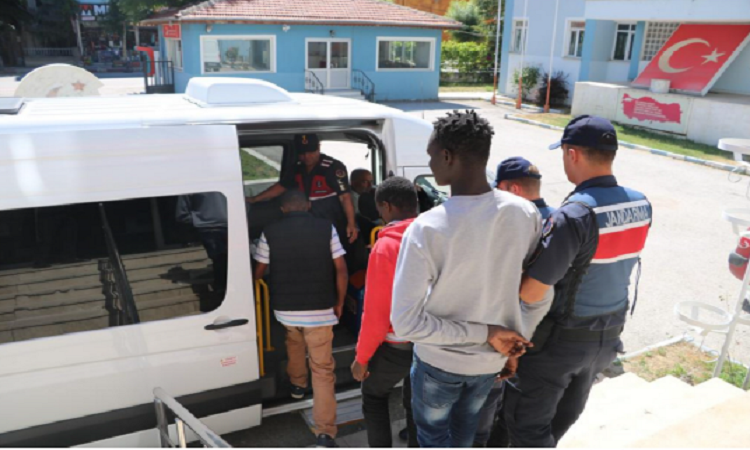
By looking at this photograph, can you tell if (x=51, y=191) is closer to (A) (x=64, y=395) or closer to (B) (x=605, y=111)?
(A) (x=64, y=395)

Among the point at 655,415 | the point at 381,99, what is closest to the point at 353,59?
the point at 381,99

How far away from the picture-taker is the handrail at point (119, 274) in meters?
3.22

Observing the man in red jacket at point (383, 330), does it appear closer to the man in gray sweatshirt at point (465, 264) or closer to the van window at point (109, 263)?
the man in gray sweatshirt at point (465, 264)

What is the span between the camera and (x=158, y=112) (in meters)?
3.88

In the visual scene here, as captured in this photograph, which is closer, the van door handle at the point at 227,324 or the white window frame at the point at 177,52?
the van door handle at the point at 227,324

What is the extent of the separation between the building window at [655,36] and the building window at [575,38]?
3059 millimetres

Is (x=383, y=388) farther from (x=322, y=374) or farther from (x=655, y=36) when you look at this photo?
(x=655, y=36)

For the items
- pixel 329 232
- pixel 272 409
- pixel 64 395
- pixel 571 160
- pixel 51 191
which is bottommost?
pixel 272 409

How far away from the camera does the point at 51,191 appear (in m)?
3.06

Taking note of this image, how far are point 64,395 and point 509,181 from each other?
2.76m

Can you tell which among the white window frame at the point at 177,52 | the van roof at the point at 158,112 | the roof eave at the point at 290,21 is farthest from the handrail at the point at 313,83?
the van roof at the point at 158,112

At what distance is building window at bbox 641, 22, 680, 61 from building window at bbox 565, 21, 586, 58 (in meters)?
3.06

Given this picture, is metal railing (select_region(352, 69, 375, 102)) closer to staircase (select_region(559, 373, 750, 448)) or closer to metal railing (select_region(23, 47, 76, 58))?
staircase (select_region(559, 373, 750, 448))

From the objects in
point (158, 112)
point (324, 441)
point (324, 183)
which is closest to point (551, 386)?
point (324, 441)
